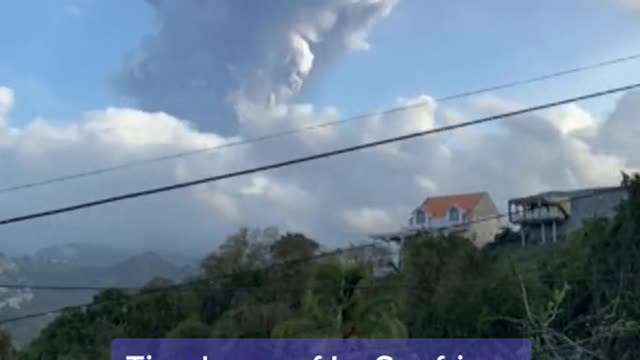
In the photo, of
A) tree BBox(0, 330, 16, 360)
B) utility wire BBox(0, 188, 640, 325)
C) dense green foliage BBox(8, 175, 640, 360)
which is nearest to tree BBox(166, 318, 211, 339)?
dense green foliage BBox(8, 175, 640, 360)

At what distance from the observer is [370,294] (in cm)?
1038

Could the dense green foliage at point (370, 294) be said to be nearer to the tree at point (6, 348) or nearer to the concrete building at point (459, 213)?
the tree at point (6, 348)

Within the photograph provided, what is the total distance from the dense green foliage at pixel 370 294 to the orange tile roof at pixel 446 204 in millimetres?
15849

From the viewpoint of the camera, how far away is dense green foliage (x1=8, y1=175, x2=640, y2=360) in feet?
34.4

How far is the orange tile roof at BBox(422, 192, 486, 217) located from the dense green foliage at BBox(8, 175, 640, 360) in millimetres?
15849

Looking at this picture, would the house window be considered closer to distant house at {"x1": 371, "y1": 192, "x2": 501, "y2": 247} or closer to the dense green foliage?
distant house at {"x1": 371, "y1": 192, "x2": 501, "y2": 247}

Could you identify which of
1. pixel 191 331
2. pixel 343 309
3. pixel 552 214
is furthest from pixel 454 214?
pixel 343 309

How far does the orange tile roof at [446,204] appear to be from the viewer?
40875mm

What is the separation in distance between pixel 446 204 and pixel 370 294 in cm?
3474

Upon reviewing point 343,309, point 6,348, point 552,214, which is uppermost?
point 552,214

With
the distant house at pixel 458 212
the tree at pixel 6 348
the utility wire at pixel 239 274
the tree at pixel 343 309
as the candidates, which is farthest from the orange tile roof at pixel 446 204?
the tree at pixel 343 309

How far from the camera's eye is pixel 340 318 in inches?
378

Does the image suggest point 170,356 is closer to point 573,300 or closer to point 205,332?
point 205,332

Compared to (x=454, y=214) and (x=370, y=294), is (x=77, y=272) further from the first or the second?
(x=454, y=214)
